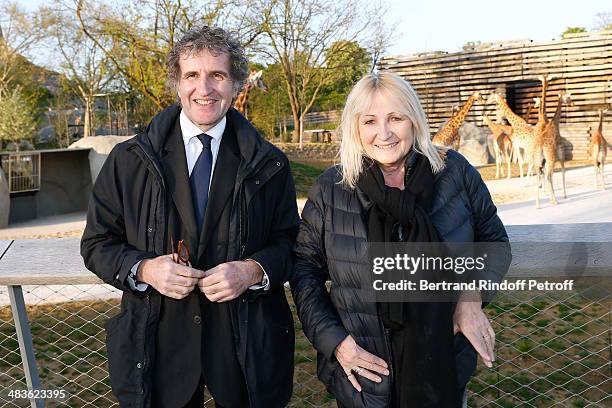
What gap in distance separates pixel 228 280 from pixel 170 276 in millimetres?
165

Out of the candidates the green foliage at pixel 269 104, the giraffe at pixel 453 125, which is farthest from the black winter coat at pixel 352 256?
the green foliage at pixel 269 104

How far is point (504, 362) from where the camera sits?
3.31 meters

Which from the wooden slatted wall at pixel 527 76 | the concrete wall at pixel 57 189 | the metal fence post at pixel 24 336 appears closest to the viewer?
the metal fence post at pixel 24 336

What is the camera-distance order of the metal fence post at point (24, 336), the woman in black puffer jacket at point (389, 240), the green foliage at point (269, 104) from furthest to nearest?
the green foliage at point (269, 104) < the metal fence post at point (24, 336) < the woman in black puffer jacket at point (389, 240)

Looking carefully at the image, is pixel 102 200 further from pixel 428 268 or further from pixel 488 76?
pixel 488 76

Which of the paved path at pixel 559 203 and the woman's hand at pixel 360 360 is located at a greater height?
the woman's hand at pixel 360 360

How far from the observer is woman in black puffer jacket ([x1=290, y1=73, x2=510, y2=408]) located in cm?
181

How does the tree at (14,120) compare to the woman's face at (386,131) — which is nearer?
the woman's face at (386,131)

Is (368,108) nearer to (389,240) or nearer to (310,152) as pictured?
(389,240)

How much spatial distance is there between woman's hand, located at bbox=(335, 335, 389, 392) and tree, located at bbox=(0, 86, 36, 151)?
1024 inches

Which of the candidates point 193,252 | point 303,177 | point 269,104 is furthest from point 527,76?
point 193,252

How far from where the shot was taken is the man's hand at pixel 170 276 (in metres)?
1.84

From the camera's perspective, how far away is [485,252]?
75.0 inches

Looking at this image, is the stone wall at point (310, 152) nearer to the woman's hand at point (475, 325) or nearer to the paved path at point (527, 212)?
the paved path at point (527, 212)
